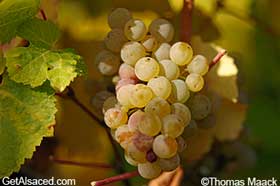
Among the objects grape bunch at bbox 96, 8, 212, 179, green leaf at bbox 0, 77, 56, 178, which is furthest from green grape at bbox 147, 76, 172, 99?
green leaf at bbox 0, 77, 56, 178

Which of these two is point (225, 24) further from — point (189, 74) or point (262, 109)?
point (189, 74)

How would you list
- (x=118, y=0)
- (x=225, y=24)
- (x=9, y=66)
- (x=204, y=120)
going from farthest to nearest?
(x=225, y=24)
(x=118, y=0)
(x=204, y=120)
(x=9, y=66)

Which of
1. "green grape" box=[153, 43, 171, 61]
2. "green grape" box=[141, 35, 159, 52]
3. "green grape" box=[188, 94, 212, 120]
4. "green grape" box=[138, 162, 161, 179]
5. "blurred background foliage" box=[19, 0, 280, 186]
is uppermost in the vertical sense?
"green grape" box=[141, 35, 159, 52]

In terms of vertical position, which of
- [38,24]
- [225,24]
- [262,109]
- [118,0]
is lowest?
[262,109]

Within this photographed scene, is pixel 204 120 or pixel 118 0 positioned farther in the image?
pixel 118 0

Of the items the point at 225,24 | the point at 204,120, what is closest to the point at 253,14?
the point at 225,24

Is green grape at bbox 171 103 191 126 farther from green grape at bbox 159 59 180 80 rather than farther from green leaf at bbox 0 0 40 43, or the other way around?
green leaf at bbox 0 0 40 43

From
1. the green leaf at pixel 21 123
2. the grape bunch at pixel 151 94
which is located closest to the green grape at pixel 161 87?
the grape bunch at pixel 151 94
